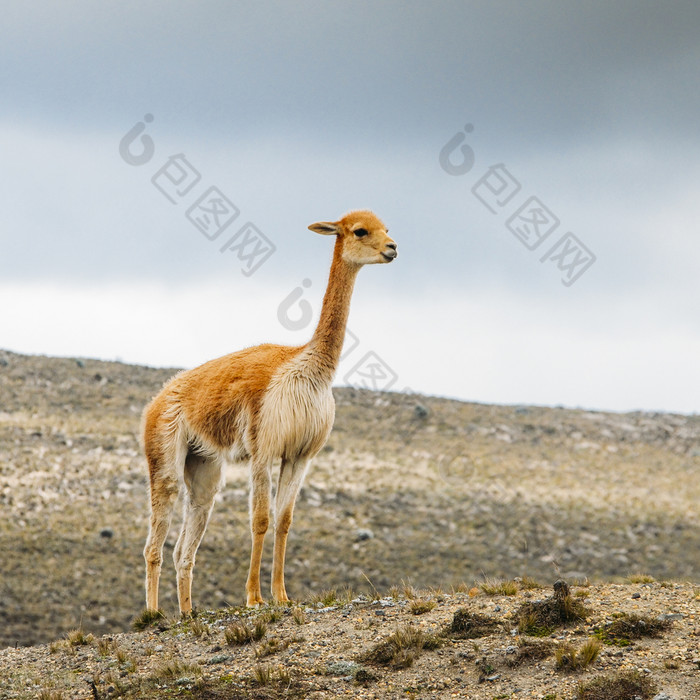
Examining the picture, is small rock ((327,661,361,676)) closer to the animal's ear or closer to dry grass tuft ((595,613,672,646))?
dry grass tuft ((595,613,672,646))

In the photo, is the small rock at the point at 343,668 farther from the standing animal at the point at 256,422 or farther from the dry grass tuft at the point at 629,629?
the standing animal at the point at 256,422

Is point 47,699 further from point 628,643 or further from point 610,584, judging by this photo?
point 610,584

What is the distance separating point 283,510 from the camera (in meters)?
12.7

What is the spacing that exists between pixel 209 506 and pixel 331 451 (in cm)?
2761

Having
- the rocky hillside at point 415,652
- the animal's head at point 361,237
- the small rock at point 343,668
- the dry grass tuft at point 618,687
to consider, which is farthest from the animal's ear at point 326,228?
the dry grass tuft at point 618,687

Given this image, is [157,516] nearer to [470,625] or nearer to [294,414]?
[294,414]

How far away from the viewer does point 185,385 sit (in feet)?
45.1

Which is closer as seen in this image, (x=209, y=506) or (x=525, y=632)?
(x=525, y=632)

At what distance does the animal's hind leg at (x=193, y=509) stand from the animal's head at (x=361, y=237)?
3445 millimetres

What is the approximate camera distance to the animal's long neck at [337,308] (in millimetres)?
13133

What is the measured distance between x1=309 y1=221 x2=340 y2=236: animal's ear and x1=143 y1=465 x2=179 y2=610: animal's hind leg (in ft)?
12.7

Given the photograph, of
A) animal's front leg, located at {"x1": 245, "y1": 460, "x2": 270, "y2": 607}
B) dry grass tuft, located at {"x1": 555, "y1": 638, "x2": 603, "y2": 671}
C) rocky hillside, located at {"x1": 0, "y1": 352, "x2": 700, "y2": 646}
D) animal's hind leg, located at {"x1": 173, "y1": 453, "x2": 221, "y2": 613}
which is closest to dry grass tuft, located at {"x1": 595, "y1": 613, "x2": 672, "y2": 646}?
dry grass tuft, located at {"x1": 555, "y1": 638, "x2": 603, "y2": 671}

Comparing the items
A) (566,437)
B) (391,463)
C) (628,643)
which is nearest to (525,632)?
(628,643)

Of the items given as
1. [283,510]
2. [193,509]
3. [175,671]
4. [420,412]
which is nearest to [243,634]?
[175,671]
